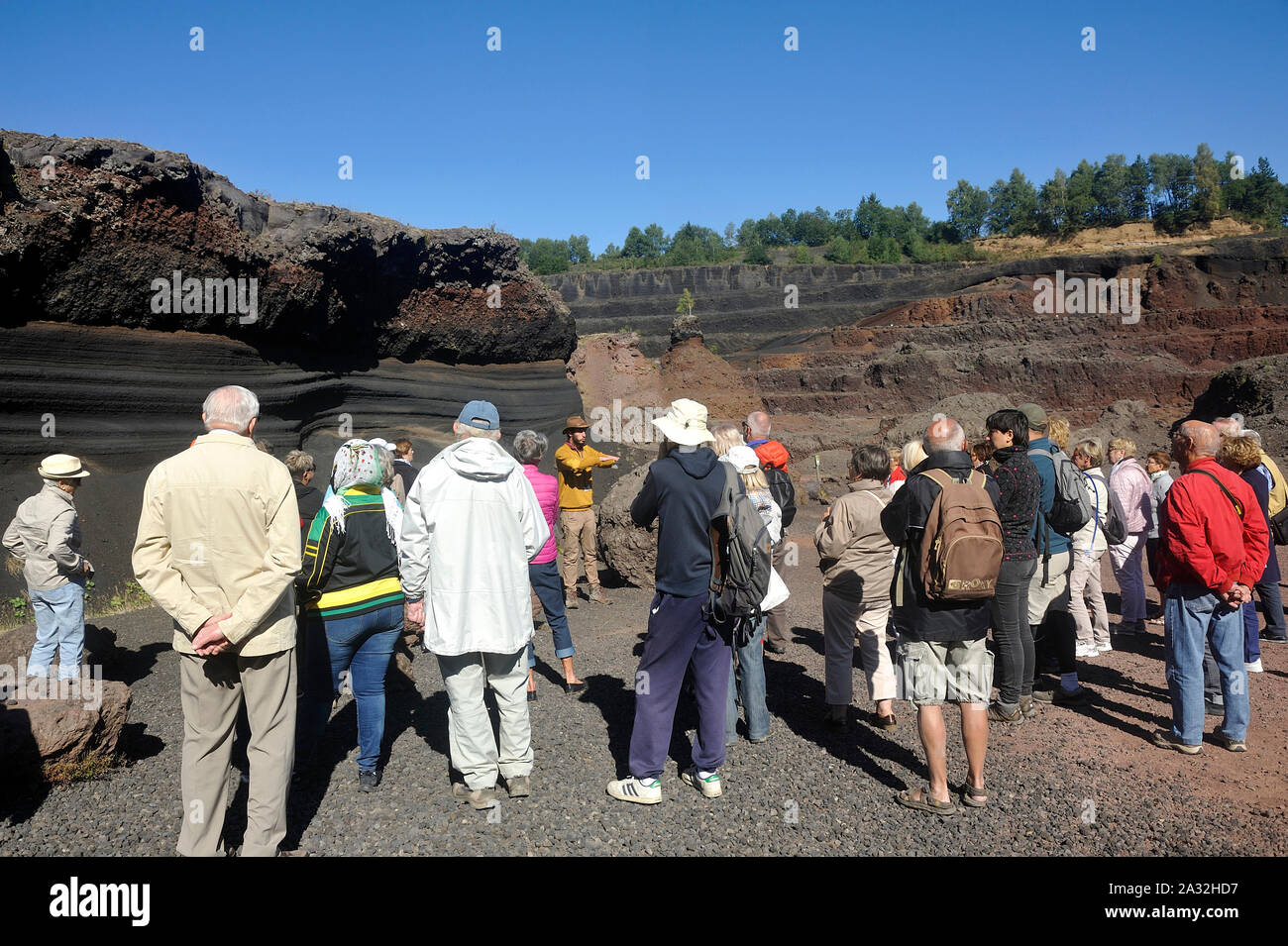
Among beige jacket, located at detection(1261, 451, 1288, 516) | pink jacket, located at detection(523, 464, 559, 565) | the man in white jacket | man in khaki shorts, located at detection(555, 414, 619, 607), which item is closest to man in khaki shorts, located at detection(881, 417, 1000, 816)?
the man in white jacket

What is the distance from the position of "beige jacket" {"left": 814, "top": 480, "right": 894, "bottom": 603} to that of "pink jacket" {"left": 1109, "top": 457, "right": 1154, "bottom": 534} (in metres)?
3.79

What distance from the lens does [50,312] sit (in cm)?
932

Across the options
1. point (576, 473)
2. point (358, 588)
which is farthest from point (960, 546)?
point (576, 473)

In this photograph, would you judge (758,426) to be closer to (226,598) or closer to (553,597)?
(553,597)

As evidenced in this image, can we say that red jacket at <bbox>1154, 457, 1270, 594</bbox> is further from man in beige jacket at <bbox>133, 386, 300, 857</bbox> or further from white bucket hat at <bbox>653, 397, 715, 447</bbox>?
man in beige jacket at <bbox>133, 386, 300, 857</bbox>

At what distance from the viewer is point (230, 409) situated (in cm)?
330

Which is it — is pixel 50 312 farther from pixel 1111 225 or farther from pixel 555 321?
pixel 1111 225

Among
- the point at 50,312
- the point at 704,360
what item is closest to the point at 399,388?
the point at 50,312

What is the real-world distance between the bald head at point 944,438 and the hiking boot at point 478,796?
3.01 meters

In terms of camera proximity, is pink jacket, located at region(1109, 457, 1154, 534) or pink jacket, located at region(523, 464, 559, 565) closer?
pink jacket, located at region(523, 464, 559, 565)

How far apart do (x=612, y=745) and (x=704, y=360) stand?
2555 centimetres

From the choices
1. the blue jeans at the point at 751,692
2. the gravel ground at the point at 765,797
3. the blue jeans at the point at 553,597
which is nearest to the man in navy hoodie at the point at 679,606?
the gravel ground at the point at 765,797

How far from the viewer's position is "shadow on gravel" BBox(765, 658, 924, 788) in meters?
4.66

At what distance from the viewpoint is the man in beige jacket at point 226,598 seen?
3.13 m
